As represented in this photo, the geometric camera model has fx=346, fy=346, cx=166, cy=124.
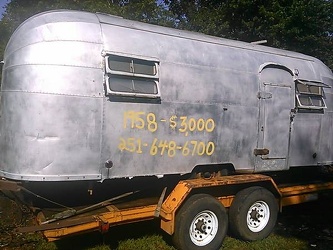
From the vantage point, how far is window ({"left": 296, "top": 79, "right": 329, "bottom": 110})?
283 inches

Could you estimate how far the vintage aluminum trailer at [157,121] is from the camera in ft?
15.1

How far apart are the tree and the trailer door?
30.7ft

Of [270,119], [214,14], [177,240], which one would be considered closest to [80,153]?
[177,240]

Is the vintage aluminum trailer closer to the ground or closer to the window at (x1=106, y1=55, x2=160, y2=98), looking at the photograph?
the window at (x1=106, y1=55, x2=160, y2=98)

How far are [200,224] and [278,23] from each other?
41.9ft

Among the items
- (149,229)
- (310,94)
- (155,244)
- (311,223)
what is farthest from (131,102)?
(311,223)

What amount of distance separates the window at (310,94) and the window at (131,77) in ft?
11.2

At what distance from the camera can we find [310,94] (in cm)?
736

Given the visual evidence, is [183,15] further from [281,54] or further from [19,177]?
[19,177]

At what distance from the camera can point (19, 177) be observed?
14.8 feet

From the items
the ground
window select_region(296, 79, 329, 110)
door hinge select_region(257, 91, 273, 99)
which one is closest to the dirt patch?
the ground

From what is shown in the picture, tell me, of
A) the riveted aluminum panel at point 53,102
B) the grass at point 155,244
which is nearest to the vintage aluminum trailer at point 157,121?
the riveted aluminum panel at point 53,102

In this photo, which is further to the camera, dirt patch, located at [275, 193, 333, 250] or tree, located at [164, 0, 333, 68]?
tree, located at [164, 0, 333, 68]

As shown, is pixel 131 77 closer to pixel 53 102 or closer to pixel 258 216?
pixel 53 102
